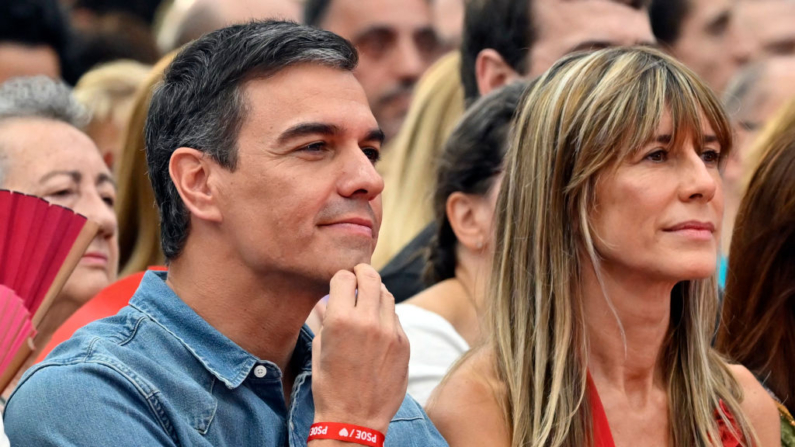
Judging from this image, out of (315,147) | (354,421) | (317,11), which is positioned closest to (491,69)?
(317,11)

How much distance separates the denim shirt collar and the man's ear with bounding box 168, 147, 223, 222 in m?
0.19

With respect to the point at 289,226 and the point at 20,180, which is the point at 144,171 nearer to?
the point at 20,180

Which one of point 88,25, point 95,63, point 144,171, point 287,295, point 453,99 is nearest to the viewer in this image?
point 287,295

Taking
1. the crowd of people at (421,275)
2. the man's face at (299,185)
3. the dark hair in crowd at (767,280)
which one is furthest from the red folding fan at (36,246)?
the dark hair in crowd at (767,280)

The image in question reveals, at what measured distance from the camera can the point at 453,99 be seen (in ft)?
18.5

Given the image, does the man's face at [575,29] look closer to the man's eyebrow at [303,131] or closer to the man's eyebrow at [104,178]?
the man's eyebrow at [104,178]

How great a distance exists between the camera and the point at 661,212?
10.0ft

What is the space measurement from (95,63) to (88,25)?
69cm

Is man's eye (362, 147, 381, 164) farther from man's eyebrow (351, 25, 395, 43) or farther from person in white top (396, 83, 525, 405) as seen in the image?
man's eyebrow (351, 25, 395, 43)

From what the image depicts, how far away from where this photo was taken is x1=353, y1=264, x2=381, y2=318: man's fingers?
2617 mm

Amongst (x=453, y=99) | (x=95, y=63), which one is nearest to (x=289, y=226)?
(x=453, y=99)

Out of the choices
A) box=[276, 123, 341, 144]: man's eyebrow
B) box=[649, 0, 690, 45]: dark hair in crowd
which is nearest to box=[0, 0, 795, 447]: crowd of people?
box=[276, 123, 341, 144]: man's eyebrow

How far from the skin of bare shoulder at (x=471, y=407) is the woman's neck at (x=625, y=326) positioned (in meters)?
0.30

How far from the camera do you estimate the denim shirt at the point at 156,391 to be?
2.39 metres
